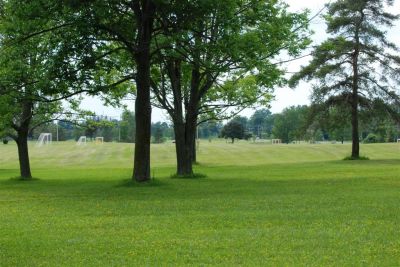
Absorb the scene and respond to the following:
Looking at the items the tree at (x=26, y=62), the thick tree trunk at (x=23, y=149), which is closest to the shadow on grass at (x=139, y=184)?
the tree at (x=26, y=62)

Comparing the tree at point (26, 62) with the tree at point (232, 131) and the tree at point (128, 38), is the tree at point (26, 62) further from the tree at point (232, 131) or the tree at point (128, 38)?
the tree at point (232, 131)

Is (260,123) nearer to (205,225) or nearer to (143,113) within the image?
(143,113)

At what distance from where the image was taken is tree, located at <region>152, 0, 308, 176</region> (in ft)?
64.3

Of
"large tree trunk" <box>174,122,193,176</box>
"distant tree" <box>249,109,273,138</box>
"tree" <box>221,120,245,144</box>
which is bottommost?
"large tree trunk" <box>174,122,193,176</box>

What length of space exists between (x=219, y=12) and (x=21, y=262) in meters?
13.7

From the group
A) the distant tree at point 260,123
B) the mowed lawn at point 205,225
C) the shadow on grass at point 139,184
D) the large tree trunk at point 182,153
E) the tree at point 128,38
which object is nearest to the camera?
the mowed lawn at point 205,225

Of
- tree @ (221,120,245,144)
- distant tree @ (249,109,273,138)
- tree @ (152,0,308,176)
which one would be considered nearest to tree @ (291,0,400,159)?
tree @ (152,0,308,176)

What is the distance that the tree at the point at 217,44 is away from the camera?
19.6m

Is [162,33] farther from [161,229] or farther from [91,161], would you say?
[91,161]

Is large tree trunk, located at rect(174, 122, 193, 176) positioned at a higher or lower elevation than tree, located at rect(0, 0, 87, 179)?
lower

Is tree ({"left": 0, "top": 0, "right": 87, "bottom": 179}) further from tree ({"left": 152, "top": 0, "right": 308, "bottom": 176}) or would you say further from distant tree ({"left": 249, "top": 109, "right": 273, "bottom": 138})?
distant tree ({"left": 249, "top": 109, "right": 273, "bottom": 138})

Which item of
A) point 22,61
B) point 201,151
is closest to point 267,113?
point 201,151

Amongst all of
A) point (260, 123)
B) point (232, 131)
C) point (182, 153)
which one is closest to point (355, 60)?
point (182, 153)

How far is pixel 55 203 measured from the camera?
15.3 m
